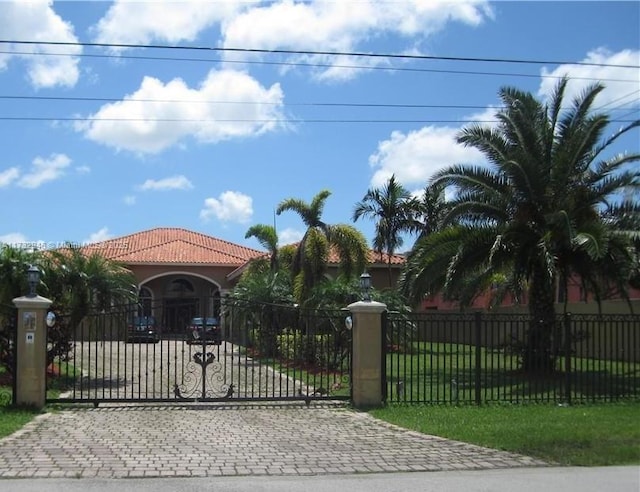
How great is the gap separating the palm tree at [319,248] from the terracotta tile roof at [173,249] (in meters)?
14.8

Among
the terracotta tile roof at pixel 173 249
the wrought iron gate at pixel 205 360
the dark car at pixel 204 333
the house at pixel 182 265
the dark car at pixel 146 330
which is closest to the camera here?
the wrought iron gate at pixel 205 360

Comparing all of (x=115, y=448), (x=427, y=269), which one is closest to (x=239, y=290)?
(x=427, y=269)

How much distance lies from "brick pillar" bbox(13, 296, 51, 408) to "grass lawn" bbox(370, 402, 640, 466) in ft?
19.3

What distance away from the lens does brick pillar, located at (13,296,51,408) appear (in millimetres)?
12523

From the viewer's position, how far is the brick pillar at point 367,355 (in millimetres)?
13102

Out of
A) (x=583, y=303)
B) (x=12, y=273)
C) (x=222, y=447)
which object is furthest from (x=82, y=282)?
(x=583, y=303)

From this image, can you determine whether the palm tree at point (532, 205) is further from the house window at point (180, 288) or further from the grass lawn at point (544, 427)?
the house window at point (180, 288)

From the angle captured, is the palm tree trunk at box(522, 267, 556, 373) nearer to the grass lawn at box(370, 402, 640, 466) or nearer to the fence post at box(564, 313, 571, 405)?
the fence post at box(564, 313, 571, 405)

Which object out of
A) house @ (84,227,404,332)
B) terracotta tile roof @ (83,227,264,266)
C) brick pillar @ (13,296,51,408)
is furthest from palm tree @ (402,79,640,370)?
terracotta tile roof @ (83,227,264,266)

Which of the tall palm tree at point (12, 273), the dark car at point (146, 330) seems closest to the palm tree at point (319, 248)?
the dark car at point (146, 330)

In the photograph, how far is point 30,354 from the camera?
12.5 metres

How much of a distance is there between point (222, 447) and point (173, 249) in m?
32.8

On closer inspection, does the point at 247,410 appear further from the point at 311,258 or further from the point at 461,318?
the point at 311,258

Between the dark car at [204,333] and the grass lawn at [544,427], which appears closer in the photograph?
the grass lawn at [544,427]
